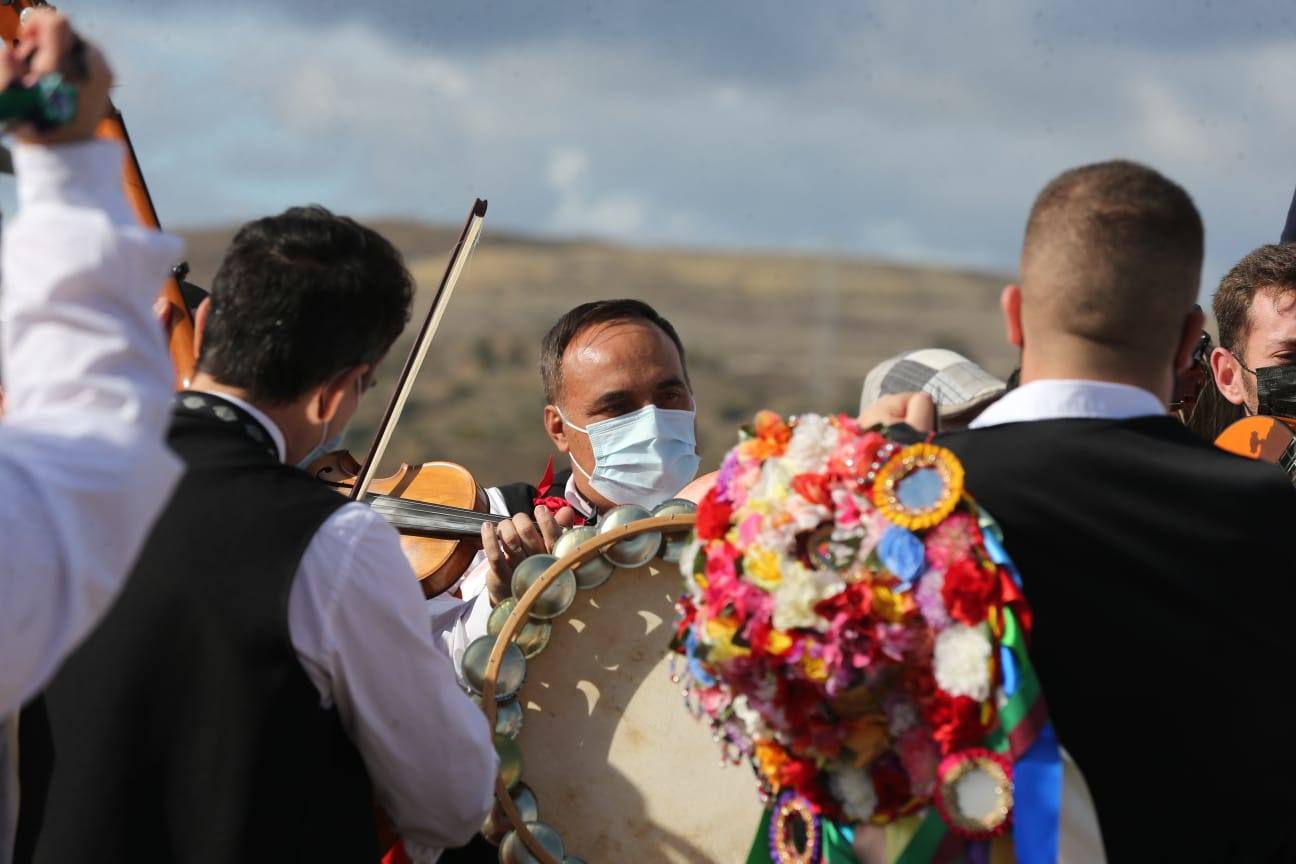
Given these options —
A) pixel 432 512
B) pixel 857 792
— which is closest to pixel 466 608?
pixel 432 512

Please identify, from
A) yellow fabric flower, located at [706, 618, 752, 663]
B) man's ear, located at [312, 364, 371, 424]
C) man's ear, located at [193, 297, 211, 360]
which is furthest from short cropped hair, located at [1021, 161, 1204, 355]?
man's ear, located at [193, 297, 211, 360]

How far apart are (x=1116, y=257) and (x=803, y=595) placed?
0.72 m

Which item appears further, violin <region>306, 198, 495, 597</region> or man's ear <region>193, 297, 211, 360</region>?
violin <region>306, 198, 495, 597</region>

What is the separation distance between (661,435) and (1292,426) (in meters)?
1.67

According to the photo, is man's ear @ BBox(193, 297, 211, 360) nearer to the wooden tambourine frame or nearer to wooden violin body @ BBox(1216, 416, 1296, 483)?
the wooden tambourine frame

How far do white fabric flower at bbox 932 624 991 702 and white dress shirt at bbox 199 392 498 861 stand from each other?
2.93ft

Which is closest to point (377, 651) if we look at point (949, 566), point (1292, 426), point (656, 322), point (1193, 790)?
point (949, 566)

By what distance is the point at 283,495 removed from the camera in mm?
2619

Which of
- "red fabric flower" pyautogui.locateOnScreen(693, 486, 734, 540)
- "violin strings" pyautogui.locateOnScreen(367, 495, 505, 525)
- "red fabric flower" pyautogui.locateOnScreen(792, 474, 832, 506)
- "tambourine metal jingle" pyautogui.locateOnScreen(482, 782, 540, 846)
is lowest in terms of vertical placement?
"tambourine metal jingle" pyautogui.locateOnScreen(482, 782, 540, 846)

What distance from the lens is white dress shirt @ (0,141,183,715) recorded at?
1.82 meters

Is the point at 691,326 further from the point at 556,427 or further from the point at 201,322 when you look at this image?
the point at 201,322

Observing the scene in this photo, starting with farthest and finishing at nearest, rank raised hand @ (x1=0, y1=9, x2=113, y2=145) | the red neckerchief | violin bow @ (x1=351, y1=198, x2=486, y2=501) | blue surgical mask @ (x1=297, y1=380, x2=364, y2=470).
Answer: the red neckerchief, violin bow @ (x1=351, y1=198, x2=486, y2=501), blue surgical mask @ (x1=297, y1=380, x2=364, y2=470), raised hand @ (x1=0, y1=9, x2=113, y2=145)

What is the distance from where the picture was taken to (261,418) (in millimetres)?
2748

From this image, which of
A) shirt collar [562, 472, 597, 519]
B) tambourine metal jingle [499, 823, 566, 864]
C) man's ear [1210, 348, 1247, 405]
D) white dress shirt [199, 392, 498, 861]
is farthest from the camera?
shirt collar [562, 472, 597, 519]
